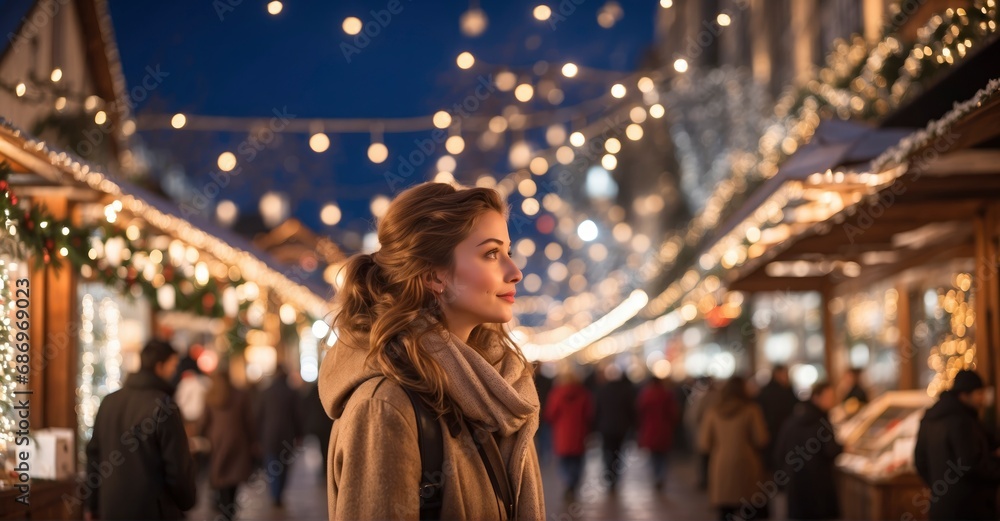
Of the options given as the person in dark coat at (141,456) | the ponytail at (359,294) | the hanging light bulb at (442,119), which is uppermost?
the hanging light bulb at (442,119)

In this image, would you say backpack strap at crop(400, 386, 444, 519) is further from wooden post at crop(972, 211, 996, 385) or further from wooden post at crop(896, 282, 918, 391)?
wooden post at crop(896, 282, 918, 391)

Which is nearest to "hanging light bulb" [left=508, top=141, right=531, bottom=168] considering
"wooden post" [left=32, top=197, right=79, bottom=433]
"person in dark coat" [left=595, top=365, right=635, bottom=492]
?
"person in dark coat" [left=595, top=365, right=635, bottom=492]

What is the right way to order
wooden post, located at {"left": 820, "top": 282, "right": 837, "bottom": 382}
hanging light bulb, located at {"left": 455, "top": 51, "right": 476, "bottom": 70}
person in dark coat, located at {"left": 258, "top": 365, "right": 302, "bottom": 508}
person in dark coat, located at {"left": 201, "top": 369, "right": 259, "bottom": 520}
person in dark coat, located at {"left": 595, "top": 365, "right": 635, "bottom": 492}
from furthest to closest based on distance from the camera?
person in dark coat, located at {"left": 595, "top": 365, "right": 635, "bottom": 492}
wooden post, located at {"left": 820, "top": 282, "right": 837, "bottom": 382}
person in dark coat, located at {"left": 258, "top": 365, "right": 302, "bottom": 508}
person in dark coat, located at {"left": 201, "top": 369, "right": 259, "bottom": 520}
hanging light bulb, located at {"left": 455, "top": 51, "right": 476, "bottom": 70}

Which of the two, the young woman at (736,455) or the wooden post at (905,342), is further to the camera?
the wooden post at (905,342)

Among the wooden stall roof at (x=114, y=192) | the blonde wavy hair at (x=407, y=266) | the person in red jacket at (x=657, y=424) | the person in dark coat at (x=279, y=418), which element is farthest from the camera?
the person in red jacket at (x=657, y=424)

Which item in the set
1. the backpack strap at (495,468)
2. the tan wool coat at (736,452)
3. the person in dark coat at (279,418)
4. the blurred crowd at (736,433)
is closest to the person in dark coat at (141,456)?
the backpack strap at (495,468)

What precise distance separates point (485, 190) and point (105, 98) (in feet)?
44.4

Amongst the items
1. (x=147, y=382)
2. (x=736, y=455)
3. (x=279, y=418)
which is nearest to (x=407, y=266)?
(x=147, y=382)

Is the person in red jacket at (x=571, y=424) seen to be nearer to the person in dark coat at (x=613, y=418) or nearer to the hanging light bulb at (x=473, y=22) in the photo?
the person in dark coat at (x=613, y=418)

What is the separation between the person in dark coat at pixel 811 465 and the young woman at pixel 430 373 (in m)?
8.70

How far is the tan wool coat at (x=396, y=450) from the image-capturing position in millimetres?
3281

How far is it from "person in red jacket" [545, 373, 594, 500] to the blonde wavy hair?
569 inches

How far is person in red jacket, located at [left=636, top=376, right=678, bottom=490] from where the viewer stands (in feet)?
→ 67.3

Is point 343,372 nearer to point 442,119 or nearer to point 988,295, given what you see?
point 988,295
